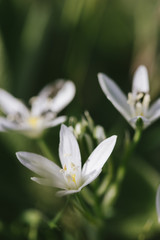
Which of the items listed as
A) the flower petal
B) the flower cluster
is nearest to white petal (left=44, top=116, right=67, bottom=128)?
the flower cluster

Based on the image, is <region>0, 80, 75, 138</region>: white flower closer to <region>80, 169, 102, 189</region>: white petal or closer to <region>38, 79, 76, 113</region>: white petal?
<region>38, 79, 76, 113</region>: white petal

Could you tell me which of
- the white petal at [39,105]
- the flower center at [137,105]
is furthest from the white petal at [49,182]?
the white petal at [39,105]

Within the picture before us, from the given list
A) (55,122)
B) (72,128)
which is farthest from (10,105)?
(72,128)

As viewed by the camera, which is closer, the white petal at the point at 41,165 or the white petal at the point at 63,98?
the white petal at the point at 41,165

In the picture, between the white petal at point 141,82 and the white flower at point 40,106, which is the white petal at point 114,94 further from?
the white flower at point 40,106

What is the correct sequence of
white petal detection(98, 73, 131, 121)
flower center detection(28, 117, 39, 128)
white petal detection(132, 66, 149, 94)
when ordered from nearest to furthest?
white petal detection(98, 73, 131, 121)
white petal detection(132, 66, 149, 94)
flower center detection(28, 117, 39, 128)

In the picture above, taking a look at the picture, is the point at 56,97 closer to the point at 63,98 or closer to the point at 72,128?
the point at 63,98
